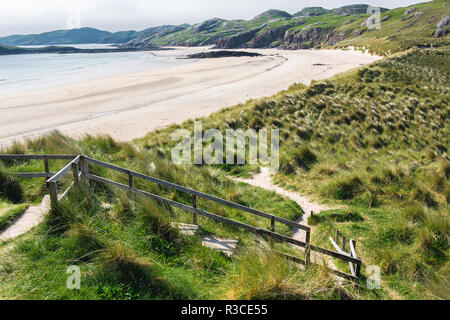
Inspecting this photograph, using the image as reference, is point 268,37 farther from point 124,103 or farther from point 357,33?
point 124,103

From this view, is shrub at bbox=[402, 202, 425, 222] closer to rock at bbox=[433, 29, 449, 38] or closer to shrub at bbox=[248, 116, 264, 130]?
shrub at bbox=[248, 116, 264, 130]

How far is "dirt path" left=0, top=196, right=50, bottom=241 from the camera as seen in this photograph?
16.4ft

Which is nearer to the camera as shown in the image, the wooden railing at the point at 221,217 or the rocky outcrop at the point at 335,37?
the wooden railing at the point at 221,217

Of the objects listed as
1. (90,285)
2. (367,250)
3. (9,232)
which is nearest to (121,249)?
(90,285)

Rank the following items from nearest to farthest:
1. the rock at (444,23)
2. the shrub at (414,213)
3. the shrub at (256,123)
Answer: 1. the shrub at (414,213)
2. the shrub at (256,123)
3. the rock at (444,23)

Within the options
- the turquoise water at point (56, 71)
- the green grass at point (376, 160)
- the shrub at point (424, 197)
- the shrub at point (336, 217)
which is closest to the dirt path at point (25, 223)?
the green grass at point (376, 160)

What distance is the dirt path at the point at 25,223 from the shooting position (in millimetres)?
5012

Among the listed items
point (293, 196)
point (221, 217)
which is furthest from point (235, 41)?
point (221, 217)

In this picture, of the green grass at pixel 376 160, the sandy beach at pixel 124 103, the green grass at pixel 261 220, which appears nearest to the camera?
the green grass at pixel 261 220

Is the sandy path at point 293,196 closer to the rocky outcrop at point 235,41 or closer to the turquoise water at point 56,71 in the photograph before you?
the turquoise water at point 56,71

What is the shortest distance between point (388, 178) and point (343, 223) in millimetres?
3899

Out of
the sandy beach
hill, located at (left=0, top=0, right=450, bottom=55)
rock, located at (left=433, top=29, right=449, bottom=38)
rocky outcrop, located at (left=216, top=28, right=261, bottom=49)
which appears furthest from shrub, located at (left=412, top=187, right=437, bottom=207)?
rocky outcrop, located at (left=216, top=28, right=261, bottom=49)
